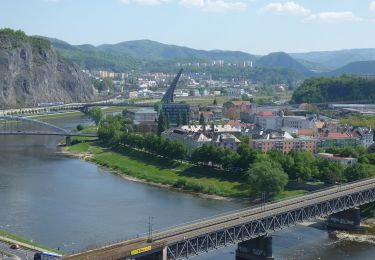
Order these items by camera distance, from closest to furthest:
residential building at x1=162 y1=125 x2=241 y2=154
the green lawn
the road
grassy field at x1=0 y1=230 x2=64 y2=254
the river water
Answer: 1. the road
2. grassy field at x1=0 y1=230 x2=64 y2=254
3. the river water
4. the green lawn
5. residential building at x1=162 y1=125 x2=241 y2=154

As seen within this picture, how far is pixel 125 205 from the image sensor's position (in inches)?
1800

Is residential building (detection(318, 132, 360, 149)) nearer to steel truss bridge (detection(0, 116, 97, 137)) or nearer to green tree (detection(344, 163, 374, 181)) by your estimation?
green tree (detection(344, 163, 374, 181))

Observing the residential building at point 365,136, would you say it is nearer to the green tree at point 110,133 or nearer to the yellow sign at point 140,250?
the green tree at point 110,133

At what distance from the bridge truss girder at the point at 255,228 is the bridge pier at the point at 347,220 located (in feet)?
2.06

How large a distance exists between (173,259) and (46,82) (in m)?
111

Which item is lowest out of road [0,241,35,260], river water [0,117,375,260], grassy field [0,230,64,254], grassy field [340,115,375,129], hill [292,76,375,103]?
river water [0,117,375,260]

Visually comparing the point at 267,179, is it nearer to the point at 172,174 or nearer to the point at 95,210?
the point at 95,210

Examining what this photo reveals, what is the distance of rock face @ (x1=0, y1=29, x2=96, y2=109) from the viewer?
123m

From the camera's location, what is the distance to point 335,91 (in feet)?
432

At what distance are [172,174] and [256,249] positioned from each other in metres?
24.5

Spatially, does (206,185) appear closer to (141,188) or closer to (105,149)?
(141,188)

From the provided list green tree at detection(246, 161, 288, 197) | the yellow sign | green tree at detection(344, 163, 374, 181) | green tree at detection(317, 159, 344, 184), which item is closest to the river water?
green tree at detection(246, 161, 288, 197)

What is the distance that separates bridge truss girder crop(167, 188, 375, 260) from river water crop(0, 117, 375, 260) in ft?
5.50

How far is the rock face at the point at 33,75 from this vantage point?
123 m
